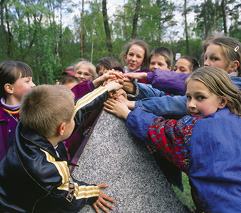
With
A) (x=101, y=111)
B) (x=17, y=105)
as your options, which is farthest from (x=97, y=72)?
(x=101, y=111)

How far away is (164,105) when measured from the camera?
8.51 ft

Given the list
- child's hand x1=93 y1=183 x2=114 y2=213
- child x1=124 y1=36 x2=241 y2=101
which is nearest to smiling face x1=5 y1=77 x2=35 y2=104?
child x1=124 y1=36 x2=241 y2=101

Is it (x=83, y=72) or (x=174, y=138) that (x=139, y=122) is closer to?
(x=174, y=138)

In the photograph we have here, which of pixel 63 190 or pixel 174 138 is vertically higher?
pixel 174 138

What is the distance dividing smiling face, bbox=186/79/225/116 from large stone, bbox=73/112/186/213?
474 millimetres

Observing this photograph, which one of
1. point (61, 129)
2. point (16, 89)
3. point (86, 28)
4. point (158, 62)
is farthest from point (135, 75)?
point (86, 28)

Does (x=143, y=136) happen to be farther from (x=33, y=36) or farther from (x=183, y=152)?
(x=33, y=36)

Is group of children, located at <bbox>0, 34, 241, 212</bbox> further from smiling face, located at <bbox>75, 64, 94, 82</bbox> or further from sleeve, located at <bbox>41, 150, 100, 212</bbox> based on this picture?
smiling face, located at <bbox>75, 64, 94, 82</bbox>

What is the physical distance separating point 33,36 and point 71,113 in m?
20.4

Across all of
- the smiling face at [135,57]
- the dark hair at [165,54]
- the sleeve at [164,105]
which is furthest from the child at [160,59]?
the sleeve at [164,105]

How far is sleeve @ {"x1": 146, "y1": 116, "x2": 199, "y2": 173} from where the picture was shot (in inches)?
86.7

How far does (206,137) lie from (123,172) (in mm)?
622

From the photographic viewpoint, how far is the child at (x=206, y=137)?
2049 millimetres

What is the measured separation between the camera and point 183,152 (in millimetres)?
2205
